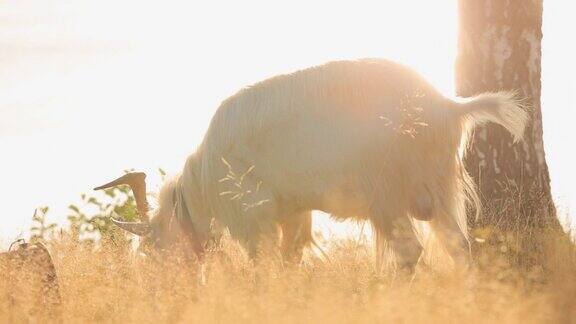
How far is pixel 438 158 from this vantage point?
6.11 metres

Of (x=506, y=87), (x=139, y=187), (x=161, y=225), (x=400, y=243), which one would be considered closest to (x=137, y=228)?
(x=161, y=225)

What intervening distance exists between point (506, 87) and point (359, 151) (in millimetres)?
2208

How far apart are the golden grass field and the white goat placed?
0.91 feet

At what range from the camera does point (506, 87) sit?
772 centimetres

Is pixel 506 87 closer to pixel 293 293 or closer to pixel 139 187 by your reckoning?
pixel 139 187

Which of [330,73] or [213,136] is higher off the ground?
[330,73]

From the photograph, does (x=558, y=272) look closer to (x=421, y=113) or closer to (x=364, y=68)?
(x=421, y=113)

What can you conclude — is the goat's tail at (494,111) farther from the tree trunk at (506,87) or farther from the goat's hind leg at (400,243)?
the tree trunk at (506,87)

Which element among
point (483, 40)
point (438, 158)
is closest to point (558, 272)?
point (438, 158)

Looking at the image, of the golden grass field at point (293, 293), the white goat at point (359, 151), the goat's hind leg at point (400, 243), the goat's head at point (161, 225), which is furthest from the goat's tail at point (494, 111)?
the goat's head at point (161, 225)

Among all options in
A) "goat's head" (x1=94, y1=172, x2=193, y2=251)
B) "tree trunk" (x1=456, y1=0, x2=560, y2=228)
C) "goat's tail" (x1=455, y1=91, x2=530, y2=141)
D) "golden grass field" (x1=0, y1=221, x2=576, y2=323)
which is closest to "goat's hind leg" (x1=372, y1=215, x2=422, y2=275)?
"golden grass field" (x1=0, y1=221, x2=576, y2=323)

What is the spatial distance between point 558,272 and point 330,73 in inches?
75.7

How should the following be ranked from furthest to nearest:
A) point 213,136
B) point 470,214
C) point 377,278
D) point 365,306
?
point 470,214 → point 213,136 → point 377,278 → point 365,306

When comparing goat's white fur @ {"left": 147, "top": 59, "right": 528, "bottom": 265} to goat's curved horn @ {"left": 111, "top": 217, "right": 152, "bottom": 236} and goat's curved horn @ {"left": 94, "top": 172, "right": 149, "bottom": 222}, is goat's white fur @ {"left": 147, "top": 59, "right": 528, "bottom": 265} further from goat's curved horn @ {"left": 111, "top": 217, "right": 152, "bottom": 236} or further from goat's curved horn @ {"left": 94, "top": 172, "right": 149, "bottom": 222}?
goat's curved horn @ {"left": 94, "top": 172, "right": 149, "bottom": 222}
